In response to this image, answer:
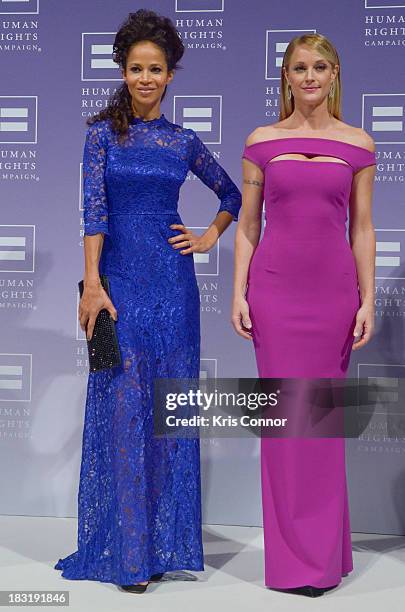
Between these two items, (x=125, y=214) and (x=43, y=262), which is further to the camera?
(x=43, y=262)

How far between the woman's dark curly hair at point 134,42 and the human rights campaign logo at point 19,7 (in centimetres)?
127

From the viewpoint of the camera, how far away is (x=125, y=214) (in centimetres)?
332

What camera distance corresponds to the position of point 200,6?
4.33m

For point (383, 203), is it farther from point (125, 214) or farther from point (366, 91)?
point (125, 214)

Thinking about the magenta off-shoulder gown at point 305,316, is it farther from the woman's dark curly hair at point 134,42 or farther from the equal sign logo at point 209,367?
the equal sign logo at point 209,367

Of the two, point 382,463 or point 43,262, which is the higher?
point 43,262

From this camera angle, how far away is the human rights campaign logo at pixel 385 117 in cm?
420

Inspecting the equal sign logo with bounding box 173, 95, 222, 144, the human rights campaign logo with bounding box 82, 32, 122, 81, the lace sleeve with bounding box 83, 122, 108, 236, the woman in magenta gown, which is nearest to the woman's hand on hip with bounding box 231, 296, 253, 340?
the woman in magenta gown

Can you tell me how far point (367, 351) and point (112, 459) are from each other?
142 centimetres

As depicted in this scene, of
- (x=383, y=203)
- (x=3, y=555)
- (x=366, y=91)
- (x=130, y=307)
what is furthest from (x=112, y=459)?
(x=366, y=91)

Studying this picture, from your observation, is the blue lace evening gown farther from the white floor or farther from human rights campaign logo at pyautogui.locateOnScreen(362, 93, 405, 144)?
human rights campaign logo at pyautogui.locateOnScreen(362, 93, 405, 144)

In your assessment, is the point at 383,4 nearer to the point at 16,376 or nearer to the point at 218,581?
the point at 16,376

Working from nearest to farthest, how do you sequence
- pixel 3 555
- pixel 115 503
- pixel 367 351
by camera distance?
pixel 115 503 → pixel 3 555 → pixel 367 351

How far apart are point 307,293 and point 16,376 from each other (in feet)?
5.64
